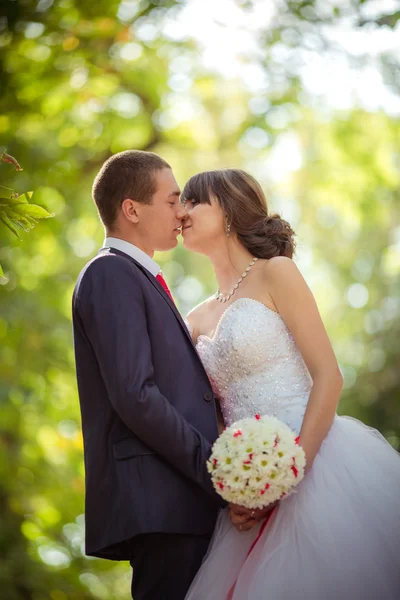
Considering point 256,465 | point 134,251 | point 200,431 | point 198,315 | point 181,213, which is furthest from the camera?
point 198,315

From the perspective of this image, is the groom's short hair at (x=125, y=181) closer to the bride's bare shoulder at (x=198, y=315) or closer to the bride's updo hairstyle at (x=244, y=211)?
the bride's updo hairstyle at (x=244, y=211)

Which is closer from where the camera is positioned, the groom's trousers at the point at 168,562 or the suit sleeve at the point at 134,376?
the suit sleeve at the point at 134,376

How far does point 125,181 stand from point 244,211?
721 millimetres

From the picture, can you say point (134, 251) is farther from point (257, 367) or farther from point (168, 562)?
point (168, 562)

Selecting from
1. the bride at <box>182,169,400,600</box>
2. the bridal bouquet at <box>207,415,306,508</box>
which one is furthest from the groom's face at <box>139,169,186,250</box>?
the bridal bouquet at <box>207,415,306,508</box>

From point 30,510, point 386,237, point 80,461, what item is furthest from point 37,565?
point 386,237

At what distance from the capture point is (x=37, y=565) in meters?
7.56

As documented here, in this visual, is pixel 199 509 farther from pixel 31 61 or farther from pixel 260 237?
pixel 31 61

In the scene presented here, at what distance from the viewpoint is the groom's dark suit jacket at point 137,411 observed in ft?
10.7

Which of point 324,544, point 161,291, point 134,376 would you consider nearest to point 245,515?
point 324,544

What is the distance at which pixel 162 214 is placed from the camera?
3.87 m

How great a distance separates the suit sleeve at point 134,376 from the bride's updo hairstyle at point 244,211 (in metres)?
A: 0.99

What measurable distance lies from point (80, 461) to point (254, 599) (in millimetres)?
6750

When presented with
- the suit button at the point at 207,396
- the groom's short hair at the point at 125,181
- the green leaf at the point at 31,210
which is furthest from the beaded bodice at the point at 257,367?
the green leaf at the point at 31,210
